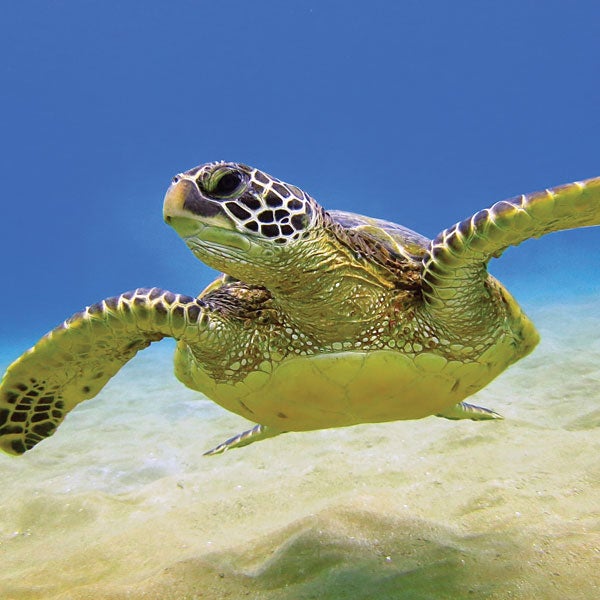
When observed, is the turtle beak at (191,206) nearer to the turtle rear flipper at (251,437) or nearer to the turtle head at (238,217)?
the turtle head at (238,217)

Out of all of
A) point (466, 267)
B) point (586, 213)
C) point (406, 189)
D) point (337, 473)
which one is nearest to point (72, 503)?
point (337, 473)

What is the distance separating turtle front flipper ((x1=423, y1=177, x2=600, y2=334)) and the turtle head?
660 mm

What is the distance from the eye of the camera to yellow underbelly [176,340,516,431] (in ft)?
8.15

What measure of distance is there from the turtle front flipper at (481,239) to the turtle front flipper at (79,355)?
1.26m

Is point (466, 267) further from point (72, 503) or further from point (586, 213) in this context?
point (72, 503)

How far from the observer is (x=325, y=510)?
2.99 meters

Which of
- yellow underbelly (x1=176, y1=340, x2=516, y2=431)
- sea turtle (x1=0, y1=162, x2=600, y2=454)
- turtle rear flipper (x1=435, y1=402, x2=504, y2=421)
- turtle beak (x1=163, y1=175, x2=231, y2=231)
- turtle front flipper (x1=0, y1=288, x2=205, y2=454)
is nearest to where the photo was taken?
turtle beak (x1=163, y1=175, x2=231, y2=231)

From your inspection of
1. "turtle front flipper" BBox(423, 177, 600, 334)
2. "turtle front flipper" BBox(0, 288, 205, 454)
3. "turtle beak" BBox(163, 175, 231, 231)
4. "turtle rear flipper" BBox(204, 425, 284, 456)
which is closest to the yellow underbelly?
"turtle front flipper" BBox(423, 177, 600, 334)

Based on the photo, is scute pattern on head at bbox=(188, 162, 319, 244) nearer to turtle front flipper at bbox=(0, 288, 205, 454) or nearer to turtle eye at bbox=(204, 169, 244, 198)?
turtle eye at bbox=(204, 169, 244, 198)

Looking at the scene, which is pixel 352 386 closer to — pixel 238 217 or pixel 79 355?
pixel 238 217

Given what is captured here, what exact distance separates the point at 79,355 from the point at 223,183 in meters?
1.42

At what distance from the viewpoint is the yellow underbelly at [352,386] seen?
8.15 feet

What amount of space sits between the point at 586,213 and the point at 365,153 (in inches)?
3017

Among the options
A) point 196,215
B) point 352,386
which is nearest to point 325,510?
point 352,386
